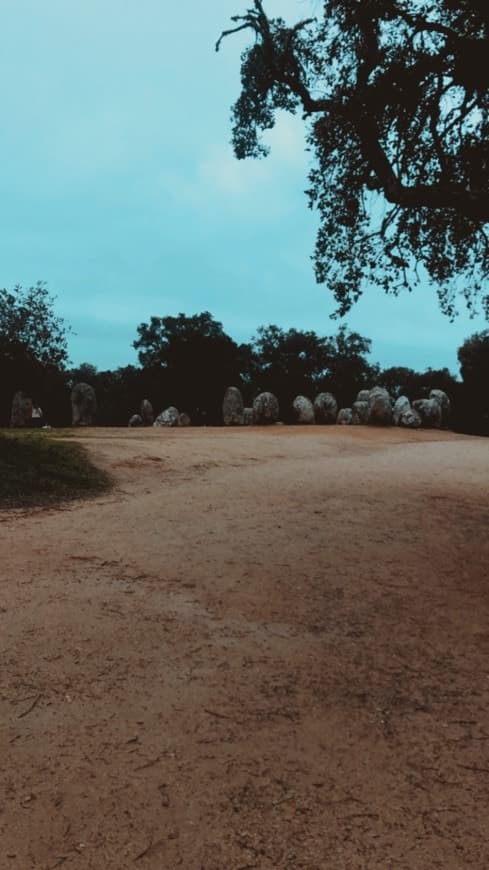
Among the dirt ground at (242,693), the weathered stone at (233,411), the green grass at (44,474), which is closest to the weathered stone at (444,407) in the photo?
the weathered stone at (233,411)

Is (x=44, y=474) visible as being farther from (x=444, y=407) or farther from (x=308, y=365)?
(x=308, y=365)

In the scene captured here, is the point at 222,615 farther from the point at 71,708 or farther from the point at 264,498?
the point at 264,498

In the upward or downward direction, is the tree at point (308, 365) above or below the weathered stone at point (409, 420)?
above

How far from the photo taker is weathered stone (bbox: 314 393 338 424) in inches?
1059

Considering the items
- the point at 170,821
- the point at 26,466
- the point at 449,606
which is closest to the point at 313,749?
the point at 170,821

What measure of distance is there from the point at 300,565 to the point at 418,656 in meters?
1.68

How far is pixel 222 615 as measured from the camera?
4.02 metres

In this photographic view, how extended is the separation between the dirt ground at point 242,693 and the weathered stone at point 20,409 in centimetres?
1937

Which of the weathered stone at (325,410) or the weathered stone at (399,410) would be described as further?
the weathered stone at (325,410)

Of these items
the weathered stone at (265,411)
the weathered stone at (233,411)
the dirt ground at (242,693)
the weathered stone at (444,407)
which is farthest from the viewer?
the weathered stone at (444,407)

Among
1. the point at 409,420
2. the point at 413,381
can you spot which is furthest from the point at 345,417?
the point at 413,381

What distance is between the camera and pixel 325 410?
88.2 ft

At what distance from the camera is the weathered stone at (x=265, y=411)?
2534cm

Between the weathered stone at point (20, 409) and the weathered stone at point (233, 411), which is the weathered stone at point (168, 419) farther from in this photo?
the weathered stone at point (20, 409)
